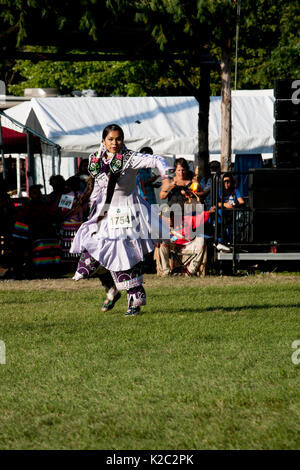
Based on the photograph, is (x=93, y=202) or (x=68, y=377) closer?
(x=68, y=377)

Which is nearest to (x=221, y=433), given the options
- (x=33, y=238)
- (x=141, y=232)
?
(x=141, y=232)

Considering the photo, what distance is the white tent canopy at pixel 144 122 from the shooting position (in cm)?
1612

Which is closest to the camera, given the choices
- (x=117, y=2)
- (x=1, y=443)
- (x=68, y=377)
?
(x=1, y=443)

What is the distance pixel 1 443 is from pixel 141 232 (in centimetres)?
457

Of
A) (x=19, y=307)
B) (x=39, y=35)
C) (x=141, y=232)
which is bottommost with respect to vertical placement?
(x=19, y=307)

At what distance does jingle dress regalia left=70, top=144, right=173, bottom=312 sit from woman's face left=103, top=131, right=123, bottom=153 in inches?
3.0

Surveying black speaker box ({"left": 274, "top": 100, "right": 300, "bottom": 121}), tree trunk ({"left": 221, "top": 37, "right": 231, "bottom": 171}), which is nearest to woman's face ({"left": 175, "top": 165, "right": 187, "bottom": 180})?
tree trunk ({"left": 221, "top": 37, "right": 231, "bottom": 171})

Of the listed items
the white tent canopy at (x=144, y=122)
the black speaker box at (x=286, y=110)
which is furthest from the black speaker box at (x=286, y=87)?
the white tent canopy at (x=144, y=122)

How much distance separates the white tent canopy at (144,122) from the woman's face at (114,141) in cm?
700

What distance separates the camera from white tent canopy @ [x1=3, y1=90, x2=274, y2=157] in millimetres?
16125

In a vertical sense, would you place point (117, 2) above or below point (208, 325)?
above
